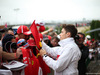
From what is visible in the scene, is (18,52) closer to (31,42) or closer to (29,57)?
(29,57)

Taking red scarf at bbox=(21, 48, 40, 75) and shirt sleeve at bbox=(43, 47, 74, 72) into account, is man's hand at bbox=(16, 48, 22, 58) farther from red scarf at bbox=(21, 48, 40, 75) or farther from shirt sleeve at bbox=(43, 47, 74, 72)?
shirt sleeve at bbox=(43, 47, 74, 72)

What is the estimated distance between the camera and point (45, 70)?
2.75 metres

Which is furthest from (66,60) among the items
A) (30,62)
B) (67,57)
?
(30,62)

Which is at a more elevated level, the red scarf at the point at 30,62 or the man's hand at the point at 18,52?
the man's hand at the point at 18,52

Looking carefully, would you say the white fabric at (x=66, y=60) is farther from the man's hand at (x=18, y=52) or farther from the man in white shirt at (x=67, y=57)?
the man's hand at (x=18, y=52)

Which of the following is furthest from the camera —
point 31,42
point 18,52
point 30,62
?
point 31,42

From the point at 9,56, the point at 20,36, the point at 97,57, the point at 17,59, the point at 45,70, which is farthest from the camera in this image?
the point at 97,57

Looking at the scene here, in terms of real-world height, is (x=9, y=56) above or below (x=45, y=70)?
above

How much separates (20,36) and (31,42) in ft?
2.00

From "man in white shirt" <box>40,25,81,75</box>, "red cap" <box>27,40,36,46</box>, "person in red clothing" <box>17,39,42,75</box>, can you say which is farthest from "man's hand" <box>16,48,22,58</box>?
"man in white shirt" <box>40,25,81,75</box>

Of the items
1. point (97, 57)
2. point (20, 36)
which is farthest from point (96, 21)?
point (20, 36)

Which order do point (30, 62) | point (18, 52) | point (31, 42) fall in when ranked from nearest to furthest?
point (18, 52), point (30, 62), point (31, 42)

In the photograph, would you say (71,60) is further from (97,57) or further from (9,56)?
(97,57)

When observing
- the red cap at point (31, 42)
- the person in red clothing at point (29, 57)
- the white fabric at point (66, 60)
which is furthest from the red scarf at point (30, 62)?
the white fabric at point (66, 60)
